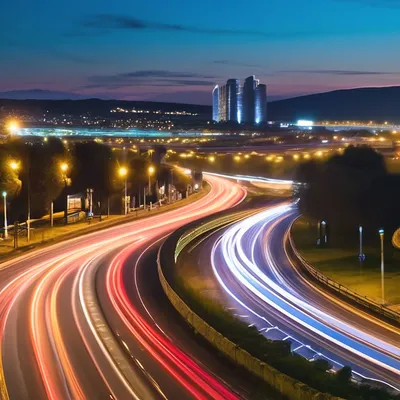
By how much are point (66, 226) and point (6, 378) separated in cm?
1803

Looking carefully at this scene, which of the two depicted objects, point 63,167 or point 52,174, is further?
point 63,167

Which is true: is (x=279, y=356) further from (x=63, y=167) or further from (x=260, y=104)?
(x=260, y=104)

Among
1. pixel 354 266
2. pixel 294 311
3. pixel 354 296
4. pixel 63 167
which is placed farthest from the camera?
pixel 63 167

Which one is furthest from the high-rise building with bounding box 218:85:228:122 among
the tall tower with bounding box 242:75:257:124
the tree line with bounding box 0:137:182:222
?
the tree line with bounding box 0:137:182:222

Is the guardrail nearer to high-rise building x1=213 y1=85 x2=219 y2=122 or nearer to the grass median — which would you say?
the grass median

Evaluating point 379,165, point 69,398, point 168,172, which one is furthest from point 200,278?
point 168,172

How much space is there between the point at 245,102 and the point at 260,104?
540 cm

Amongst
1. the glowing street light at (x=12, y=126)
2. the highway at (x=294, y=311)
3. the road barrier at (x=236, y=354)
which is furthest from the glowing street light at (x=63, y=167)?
the road barrier at (x=236, y=354)

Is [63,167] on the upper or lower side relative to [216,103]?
lower

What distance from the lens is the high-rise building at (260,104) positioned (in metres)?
178

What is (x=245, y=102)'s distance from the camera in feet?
600

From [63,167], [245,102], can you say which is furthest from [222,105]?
[63,167]

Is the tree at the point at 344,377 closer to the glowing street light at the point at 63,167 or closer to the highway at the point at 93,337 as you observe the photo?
the highway at the point at 93,337

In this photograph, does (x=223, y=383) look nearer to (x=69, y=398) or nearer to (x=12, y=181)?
(x=69, y=398)
